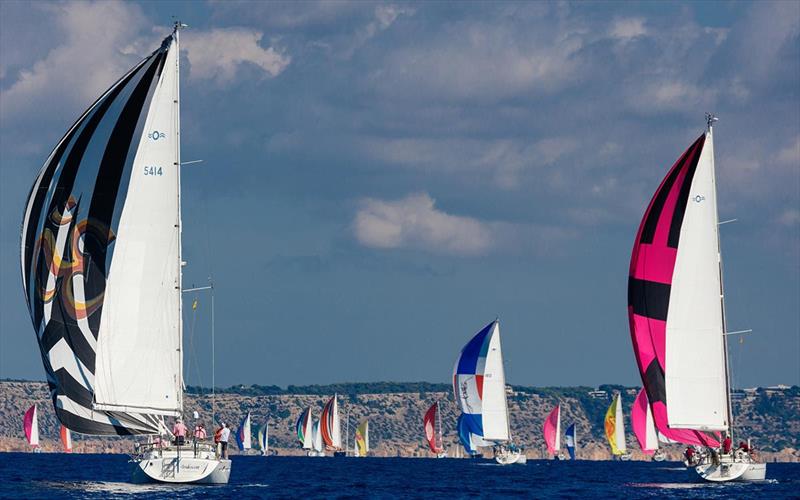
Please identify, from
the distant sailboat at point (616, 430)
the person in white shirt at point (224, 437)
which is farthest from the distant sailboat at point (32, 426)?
the person in white shirt at point (224, 437)

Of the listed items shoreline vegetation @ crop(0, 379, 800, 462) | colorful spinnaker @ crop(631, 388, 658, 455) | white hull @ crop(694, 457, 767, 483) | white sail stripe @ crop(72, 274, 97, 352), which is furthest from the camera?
shoreline vegetation @ crop(0, 379, 800, 462)

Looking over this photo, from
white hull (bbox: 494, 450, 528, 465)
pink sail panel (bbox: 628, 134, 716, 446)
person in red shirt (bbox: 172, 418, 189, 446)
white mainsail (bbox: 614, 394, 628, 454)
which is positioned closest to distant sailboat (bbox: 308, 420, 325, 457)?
white mainsail (bbox: 614, 394, 628, 454)

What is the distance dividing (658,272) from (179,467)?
16896 mm

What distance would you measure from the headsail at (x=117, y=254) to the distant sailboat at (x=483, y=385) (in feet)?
140

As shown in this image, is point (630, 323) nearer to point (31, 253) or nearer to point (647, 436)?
point (31, 253)

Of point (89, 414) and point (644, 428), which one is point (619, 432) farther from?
point (89, 414)

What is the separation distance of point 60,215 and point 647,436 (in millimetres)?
59838

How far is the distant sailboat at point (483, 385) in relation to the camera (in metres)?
84.1

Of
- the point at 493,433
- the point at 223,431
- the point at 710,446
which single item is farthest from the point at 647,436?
the point at 223,431

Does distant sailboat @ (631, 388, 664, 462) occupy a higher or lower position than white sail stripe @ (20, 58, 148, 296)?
lower

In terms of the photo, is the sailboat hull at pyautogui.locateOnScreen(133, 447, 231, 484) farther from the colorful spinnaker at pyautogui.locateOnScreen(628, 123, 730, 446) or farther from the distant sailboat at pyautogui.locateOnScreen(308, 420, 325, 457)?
the distant sailboat at pyautogui.locateOnScreen(308, 420, 325, 457)

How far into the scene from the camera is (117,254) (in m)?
42.3

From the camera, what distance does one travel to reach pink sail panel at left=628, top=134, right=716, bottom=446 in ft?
162

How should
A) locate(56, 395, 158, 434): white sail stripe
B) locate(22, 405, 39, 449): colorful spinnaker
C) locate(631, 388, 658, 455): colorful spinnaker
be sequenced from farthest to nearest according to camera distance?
1. locate(22, 405, 39, 449): colorful spinnaker
2. locate(631, 388, 658, 455): colorful spinnaker
3. locate(56, 395, 158, 434): white sail stripe
